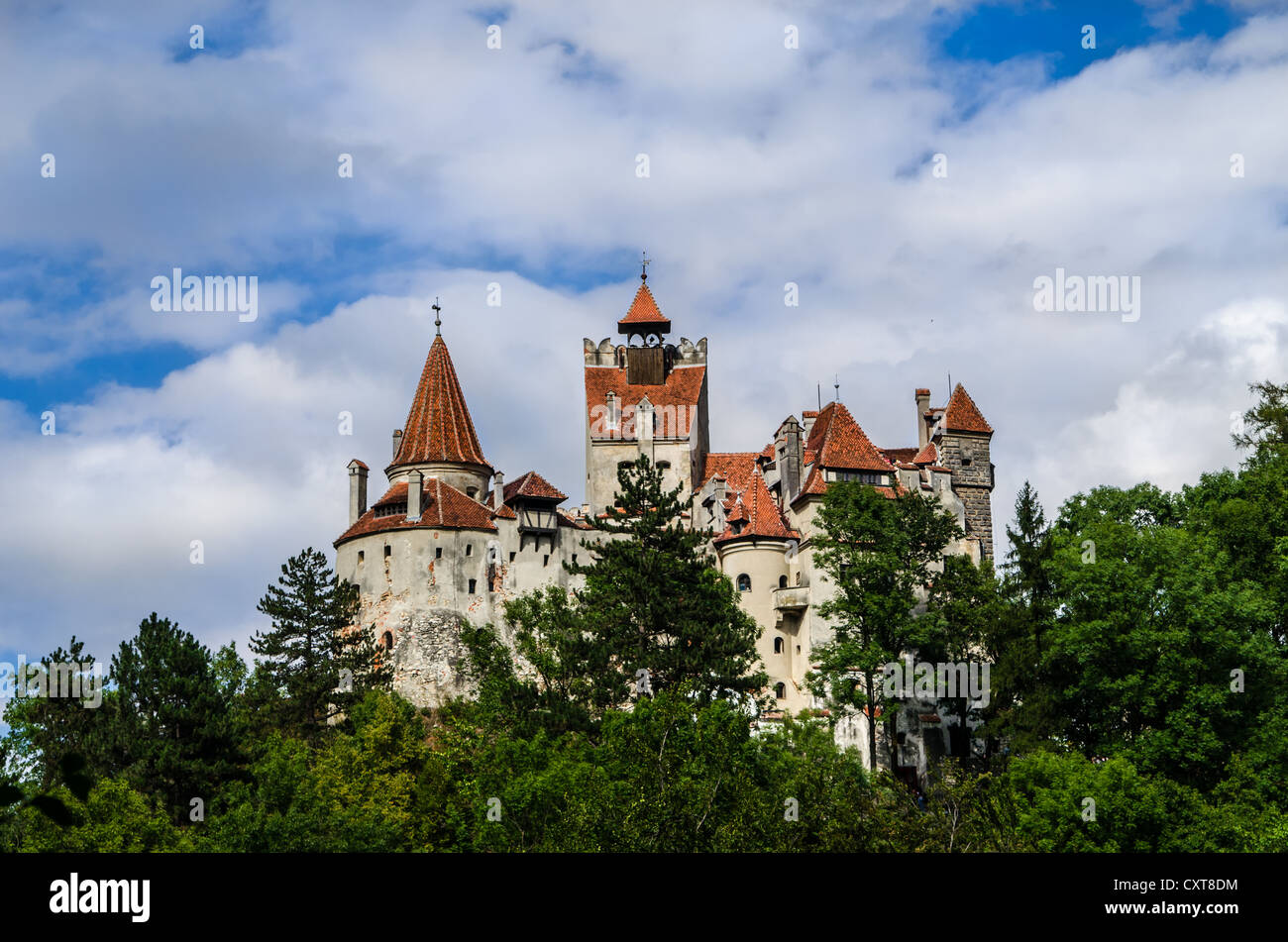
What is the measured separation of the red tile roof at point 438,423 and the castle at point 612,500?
83 millimetres

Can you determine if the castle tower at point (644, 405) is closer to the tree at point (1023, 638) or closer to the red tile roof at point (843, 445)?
the red tile roof at point (843, 445)

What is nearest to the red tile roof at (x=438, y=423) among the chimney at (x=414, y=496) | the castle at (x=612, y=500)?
the castle at (x=612, y=500)

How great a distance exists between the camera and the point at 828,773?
45156 mm

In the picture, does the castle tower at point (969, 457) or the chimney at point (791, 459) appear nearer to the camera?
the chimney at point (791, 459)

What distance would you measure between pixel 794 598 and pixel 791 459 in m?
8.46

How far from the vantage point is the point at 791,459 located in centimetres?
7344

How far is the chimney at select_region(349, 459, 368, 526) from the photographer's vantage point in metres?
79.2

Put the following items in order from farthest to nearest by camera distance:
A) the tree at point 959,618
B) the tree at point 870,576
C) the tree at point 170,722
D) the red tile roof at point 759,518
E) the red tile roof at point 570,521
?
the red tile roof at point 570,521, the red tile roof at point 759,518, the tree at point 959,618, the tree at point 870,576, the tree at point 170,722

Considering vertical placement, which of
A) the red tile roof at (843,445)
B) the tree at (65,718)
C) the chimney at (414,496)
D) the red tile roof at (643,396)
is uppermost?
the red tile roof at (643,396)

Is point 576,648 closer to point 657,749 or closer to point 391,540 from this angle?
point 657,749

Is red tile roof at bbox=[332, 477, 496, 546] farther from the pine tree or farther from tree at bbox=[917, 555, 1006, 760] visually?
tree at bbox=[917, 555, 1006, 760]

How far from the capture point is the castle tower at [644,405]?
78062mm

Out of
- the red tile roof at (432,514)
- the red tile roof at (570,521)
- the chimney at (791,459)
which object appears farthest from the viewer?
the red tile roof at (570,521)

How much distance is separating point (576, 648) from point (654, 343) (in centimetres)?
3484
